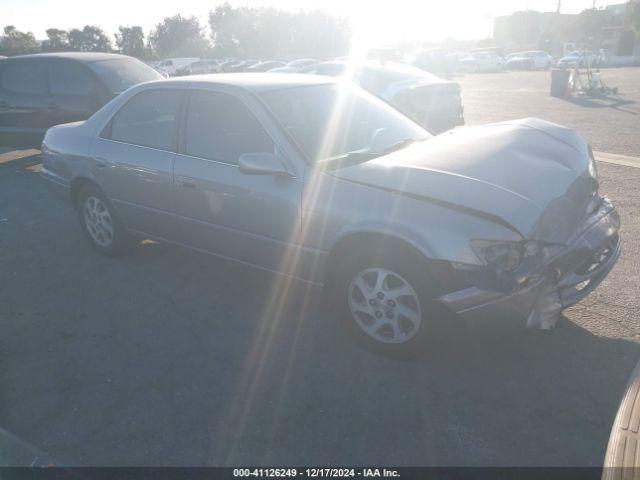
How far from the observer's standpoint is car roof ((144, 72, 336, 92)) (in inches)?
161

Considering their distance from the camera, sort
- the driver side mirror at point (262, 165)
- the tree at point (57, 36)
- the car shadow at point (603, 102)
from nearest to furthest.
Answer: the driver side mirror at point (262, 165) → the car shadow at point (603, 102) → the tree at point (57, 36)

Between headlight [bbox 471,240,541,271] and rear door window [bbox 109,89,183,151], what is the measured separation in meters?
2.59

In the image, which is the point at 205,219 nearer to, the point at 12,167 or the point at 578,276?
the point at 578,276

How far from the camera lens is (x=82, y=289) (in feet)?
15.5

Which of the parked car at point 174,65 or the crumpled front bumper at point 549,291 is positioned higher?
the crumpled front bumper at point 549,291

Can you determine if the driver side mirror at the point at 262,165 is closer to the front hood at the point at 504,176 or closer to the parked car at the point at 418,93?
the front hood at the point at 504,176

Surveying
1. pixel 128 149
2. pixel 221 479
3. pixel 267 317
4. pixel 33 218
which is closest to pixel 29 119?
pixel 33 218

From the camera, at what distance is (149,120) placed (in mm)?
4648

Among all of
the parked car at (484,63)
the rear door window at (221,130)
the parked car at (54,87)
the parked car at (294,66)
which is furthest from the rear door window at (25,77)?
the parked car at (484,63)

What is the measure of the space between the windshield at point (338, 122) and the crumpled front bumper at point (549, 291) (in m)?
1.30

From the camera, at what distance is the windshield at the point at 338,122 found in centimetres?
378

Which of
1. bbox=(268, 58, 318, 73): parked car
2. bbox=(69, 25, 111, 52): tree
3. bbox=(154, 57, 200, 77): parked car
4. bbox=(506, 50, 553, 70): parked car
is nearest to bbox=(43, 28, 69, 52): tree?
bbox=(69, 25, 111, 52): tree

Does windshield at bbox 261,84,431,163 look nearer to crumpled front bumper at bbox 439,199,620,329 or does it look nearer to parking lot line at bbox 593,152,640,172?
crumpled front bumper at bbox 439,199,620,329

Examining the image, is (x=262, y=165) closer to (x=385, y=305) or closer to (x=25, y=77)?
(x=385, y=305)
